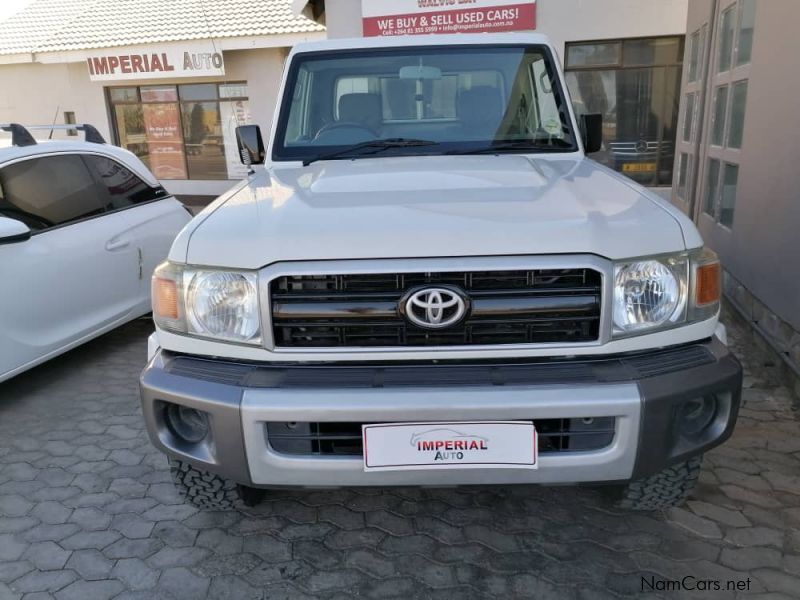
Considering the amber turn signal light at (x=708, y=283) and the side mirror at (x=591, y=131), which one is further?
the side mirror at (x=591, y=131)

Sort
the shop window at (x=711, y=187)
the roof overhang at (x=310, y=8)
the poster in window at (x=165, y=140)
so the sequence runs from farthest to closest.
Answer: the poster in window at (x=165, y=140) → the roof overhang at (x=310, y=8) → the shop window at (x=711, y=187)

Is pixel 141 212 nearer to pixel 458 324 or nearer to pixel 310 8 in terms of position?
pixel 458 324

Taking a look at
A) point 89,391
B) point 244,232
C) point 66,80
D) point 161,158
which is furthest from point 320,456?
point 66,80

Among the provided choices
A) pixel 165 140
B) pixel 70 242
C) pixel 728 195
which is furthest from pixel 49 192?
pixel 165 140

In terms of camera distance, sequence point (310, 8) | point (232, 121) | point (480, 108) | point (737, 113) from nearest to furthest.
Answer: point (480, 108), point (737, 113), point (310, 8), point (232, 121)

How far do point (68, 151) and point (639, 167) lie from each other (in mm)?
8669

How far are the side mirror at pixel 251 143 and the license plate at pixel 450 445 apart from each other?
1.92 metres

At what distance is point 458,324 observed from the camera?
1991 millimetres

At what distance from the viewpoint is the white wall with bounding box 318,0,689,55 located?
30.6 feet

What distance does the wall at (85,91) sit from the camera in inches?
539

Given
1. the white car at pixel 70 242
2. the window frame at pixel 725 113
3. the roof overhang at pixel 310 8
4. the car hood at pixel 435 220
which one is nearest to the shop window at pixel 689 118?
the window frame at pixel 725 113

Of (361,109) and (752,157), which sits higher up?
(361,109)

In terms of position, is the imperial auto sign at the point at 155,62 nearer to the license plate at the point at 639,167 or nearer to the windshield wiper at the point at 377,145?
the license plate at the point at 639,167

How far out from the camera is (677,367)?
1.99 meters
